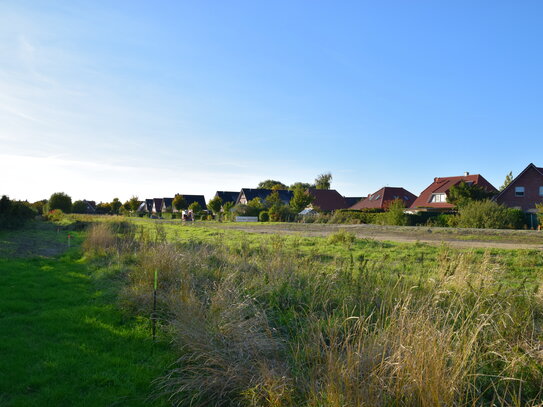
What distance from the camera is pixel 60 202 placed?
52.8 meters

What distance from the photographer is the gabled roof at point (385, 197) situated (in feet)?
175

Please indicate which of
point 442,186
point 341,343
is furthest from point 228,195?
point 341,343

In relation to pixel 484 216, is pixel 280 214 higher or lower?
higher

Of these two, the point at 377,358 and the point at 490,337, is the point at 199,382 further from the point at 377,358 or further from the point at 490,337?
the point at 490,337

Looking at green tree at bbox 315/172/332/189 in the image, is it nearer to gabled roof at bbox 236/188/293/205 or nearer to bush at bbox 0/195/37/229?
gabled roof at bbox 236/188/293/205

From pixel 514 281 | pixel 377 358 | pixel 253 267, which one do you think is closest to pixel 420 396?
pixel 377 358

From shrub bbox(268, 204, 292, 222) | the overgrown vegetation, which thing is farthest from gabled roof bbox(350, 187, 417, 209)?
the overgrown vegetation

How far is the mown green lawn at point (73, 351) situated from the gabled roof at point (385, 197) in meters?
48.0

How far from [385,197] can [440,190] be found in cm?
731

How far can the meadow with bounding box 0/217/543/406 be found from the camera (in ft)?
10.5

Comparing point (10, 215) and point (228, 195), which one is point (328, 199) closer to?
point (228, 195)

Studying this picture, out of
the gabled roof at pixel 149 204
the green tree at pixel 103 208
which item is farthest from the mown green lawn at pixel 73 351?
the gabled roof at pixel 149 204

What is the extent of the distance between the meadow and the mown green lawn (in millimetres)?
20

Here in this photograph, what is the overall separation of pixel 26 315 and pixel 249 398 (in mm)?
4792
